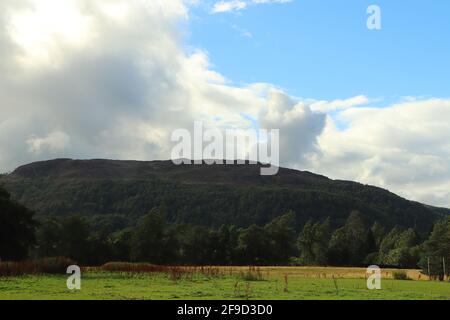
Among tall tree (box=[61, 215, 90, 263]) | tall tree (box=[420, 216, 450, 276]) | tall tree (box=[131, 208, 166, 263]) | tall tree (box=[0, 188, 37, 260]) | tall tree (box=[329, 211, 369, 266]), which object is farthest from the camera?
tall tree (box=[329, 211, 369, 266])

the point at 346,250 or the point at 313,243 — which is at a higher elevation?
the point at 313,243

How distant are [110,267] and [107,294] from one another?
39.7 meters

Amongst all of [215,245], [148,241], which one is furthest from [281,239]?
[148,241]

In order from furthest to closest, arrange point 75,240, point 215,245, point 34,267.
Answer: point 215,245
point 75,240
point 34,267

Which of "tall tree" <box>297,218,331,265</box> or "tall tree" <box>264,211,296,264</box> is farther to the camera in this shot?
"tall tree" <box>264,211,296,264</box>

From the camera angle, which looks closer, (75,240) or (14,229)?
(14,229)

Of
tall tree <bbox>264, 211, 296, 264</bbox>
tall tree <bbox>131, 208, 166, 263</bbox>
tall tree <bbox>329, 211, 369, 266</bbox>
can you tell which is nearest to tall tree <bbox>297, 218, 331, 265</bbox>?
tall tree <bbox>329, 211, 369, 266</bbox>


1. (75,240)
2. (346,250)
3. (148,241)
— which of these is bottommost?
(346,250)

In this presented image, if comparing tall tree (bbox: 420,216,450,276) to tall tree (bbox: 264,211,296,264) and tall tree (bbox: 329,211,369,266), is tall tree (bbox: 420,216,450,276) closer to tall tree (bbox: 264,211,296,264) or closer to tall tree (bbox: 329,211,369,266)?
tall tree (bbox: 329,211,369,266)

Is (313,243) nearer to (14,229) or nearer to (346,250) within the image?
(346,250)

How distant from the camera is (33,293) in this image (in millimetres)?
36062

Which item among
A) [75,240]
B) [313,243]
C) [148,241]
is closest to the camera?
[75,240]
